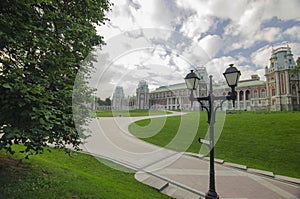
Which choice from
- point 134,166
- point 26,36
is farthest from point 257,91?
point 26,36

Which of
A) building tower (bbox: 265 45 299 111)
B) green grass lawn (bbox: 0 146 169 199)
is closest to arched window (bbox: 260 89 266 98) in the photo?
building tower (bbox: 265 45 299 111)

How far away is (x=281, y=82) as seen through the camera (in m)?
55.5

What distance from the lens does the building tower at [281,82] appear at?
52697 millimetres

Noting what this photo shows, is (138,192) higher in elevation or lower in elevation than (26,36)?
lower

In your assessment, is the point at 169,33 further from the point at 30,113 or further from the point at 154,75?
the point at 30,113

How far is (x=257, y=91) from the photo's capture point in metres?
66.7

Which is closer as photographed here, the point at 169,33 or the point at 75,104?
the point at 75,104

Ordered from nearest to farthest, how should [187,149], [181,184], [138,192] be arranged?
[138,192]
[181,184]
[187,149]

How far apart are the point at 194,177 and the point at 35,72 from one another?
5759 mm

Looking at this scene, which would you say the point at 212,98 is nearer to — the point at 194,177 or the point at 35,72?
the point at 194,177

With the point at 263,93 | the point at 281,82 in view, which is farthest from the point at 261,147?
the point at 263,93

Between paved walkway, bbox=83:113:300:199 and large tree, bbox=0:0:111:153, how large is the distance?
2286 mm

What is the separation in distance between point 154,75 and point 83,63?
240 cm

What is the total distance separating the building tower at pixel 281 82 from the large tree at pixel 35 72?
6219 centimetres
